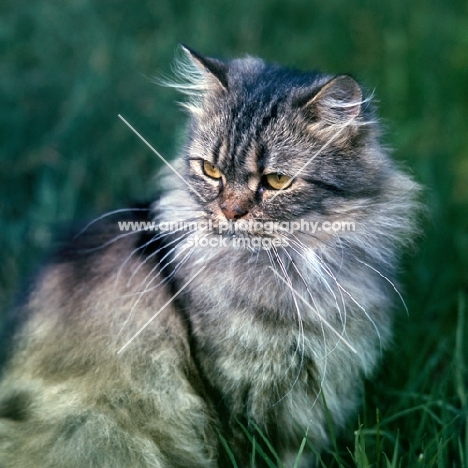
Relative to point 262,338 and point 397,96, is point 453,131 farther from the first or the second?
point 262,338

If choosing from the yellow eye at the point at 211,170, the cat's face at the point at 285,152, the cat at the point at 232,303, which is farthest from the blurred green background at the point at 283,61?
the yellow eye at the point at 211,170

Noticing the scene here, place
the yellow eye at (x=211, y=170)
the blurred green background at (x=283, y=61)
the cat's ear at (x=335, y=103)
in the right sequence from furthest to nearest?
the blurred green background at (x=283, y=61) → the yellow eye at (x=211, y=170) → the cat's ear at (x=335, y=103)

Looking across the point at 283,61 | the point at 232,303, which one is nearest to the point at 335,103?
the point at 232,303

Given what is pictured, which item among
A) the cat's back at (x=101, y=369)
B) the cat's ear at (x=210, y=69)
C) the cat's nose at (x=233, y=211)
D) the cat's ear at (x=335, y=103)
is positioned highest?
the cat's ear at (x=210, y=69)

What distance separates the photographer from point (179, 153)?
9.10 feet

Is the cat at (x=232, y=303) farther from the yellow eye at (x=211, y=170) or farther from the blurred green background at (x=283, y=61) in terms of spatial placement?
the blurred green background at (x=283, y=61)

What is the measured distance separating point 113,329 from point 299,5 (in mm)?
4149

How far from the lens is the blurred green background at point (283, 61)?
2.95m

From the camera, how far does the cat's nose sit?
2.29 m

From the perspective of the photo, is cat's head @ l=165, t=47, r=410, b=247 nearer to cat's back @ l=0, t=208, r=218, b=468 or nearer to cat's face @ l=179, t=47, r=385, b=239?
cat's face @ l=179, t=47, r=385, b=239

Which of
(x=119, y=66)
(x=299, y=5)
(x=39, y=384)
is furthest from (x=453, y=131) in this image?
(x=39, y=384)

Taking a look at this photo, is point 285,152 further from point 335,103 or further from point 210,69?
point 210,69

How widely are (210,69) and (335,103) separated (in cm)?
49

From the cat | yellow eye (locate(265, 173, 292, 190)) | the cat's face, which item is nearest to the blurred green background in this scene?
the cat
